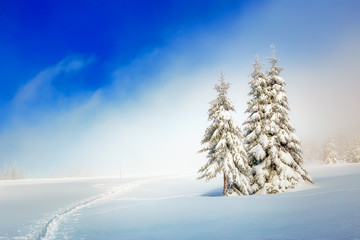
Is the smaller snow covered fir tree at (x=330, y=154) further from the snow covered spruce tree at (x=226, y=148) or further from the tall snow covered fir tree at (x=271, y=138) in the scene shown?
the snow covered spruce tree at (x=226, y=148)

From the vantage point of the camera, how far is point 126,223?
13844mm

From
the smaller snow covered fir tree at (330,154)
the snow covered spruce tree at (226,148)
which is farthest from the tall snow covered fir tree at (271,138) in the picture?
the smaller snow covered fir tree at (330,154)

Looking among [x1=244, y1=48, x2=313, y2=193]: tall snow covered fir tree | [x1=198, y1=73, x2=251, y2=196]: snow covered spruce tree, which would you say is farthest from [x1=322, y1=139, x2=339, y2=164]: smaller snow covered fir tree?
[x1=198, y1=73, x2=251, y2=196]: snow covered spruce tree

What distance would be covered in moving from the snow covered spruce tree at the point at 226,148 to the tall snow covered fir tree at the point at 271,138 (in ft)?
4.49

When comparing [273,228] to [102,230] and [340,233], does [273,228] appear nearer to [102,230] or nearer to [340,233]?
[340,233]

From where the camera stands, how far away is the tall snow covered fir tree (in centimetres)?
2447

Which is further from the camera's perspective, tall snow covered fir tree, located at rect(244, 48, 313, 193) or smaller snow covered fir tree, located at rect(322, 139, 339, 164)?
smaller snow covered fir tree, located at rect(322, 139, 339, 164)

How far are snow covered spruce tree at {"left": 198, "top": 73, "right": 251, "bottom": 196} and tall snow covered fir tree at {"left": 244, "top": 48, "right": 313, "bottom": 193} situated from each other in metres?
1.37

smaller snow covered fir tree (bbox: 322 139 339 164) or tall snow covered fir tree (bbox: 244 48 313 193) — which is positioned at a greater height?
tall snow covered fir tree (bbox: 244 48 313 193)

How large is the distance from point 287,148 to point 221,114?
735cm

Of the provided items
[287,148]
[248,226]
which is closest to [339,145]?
[287,148]

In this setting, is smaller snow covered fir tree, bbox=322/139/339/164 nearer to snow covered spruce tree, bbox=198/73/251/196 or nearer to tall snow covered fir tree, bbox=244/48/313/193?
tall snow covered fir tree, bbox=244/48/313/193

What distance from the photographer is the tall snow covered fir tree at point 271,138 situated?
80.3 feet

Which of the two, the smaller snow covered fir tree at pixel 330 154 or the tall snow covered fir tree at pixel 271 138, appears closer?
the tall snow covered fir tree at pixel 271 138
